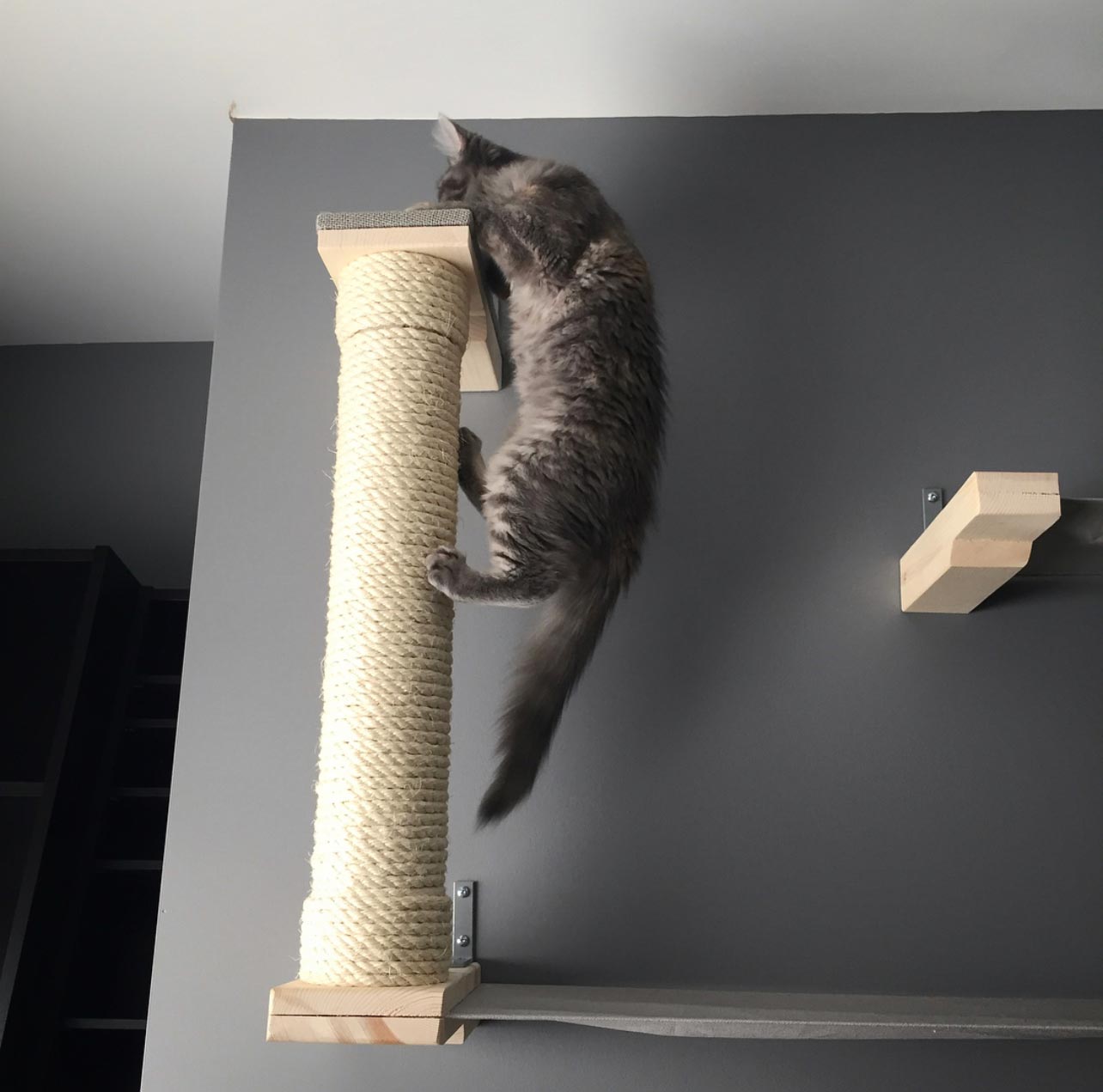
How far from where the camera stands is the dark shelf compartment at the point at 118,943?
2.64 meters

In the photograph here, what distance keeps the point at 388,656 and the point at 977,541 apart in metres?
0.80

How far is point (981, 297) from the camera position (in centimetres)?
201

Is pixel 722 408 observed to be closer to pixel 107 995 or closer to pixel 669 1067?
pixel 669 1067

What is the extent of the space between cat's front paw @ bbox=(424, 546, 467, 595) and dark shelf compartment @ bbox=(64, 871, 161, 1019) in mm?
1680

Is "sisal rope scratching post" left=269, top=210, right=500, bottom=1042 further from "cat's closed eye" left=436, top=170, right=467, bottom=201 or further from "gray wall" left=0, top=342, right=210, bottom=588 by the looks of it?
"gray wall" left=0, top=342, right=210, bottom=588

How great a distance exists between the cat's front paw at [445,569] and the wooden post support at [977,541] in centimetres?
66

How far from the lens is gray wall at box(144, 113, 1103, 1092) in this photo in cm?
170

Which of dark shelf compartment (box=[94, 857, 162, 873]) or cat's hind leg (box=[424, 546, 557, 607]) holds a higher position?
cat's hind leg (box=[424, 546, 557, 607])

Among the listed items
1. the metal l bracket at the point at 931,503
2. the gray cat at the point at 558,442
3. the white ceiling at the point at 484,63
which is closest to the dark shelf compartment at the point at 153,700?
the white ceiling at the point at 484,63

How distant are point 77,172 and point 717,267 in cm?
137

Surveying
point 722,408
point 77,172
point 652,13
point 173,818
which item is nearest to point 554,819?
point 173,818

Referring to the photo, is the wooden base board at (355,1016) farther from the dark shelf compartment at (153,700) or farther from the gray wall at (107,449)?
the gray wall at (107,449)

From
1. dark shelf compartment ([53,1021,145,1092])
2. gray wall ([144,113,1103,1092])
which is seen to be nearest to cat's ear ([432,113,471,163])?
gray wall ([144,113,1103,1092])

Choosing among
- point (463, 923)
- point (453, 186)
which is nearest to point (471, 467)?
point (453, 186)
